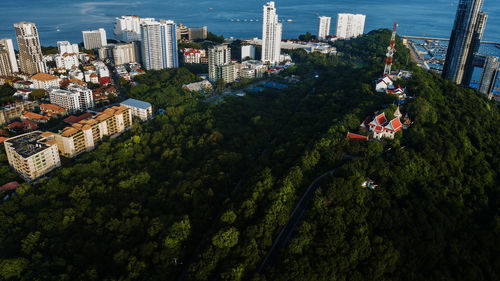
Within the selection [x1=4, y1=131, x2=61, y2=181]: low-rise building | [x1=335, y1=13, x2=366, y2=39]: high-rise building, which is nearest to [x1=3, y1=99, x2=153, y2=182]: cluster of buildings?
[x1=4, y1=131, x2=61, y2=181]: low-rise building

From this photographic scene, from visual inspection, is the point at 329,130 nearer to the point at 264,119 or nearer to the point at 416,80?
the point at 264,119

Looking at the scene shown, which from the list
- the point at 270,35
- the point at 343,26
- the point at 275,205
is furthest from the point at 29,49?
the point at 343,26

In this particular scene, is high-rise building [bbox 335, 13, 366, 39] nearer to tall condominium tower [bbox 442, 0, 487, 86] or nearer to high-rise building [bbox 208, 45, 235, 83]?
tall condominium tower [bbox 442, 0, 487, 86]

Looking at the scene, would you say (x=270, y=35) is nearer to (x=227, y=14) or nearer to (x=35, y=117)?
(x=35, y=117)

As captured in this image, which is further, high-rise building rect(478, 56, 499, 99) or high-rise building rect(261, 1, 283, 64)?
high-rise building rect(261, 1, 283, 64)

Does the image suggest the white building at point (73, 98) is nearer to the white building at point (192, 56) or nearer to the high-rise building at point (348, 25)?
the white building at point (192, 56)

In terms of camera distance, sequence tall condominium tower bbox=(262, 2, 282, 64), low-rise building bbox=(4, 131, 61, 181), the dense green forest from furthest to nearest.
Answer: tall condominium tower bbox=(262, 2, 282, 64) → low-rise building bbox=(4, 131, 61, 181) → the dense green forest

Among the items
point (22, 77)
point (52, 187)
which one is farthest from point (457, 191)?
point (22, 77)
